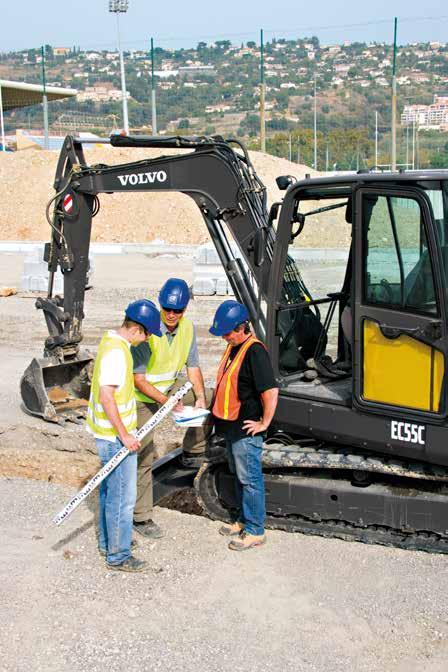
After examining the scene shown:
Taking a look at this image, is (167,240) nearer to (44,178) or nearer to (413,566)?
(44,178)

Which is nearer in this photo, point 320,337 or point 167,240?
point 320,337

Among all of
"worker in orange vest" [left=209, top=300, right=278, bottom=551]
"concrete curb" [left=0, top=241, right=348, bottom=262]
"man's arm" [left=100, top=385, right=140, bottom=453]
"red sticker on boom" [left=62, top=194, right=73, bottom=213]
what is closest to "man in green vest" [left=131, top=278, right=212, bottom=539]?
"worker in orange vest" [left=209, top=300, right=278, bottom=551]

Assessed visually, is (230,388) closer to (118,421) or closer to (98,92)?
(118,421)

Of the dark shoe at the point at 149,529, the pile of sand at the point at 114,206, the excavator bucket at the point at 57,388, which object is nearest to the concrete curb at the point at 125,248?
the pile of sand at the point at 114,206

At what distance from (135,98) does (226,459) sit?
84811mm

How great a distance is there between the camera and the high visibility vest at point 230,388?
5883 mm

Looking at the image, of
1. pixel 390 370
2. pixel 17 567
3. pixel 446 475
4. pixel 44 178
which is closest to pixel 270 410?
pixel 390 370

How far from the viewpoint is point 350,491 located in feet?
20.2

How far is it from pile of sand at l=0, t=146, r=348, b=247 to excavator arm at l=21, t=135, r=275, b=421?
63.3 feet

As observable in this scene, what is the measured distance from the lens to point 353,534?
20.4 feet

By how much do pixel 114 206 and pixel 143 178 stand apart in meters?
24.0

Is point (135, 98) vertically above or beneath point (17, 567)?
above

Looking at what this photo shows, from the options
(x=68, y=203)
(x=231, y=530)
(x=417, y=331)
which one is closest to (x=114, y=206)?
(x=68, y=203)

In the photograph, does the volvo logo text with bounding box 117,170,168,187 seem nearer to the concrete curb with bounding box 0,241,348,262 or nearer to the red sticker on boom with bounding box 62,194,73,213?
the red sticker on boom with bounding box 62,194,73,213
